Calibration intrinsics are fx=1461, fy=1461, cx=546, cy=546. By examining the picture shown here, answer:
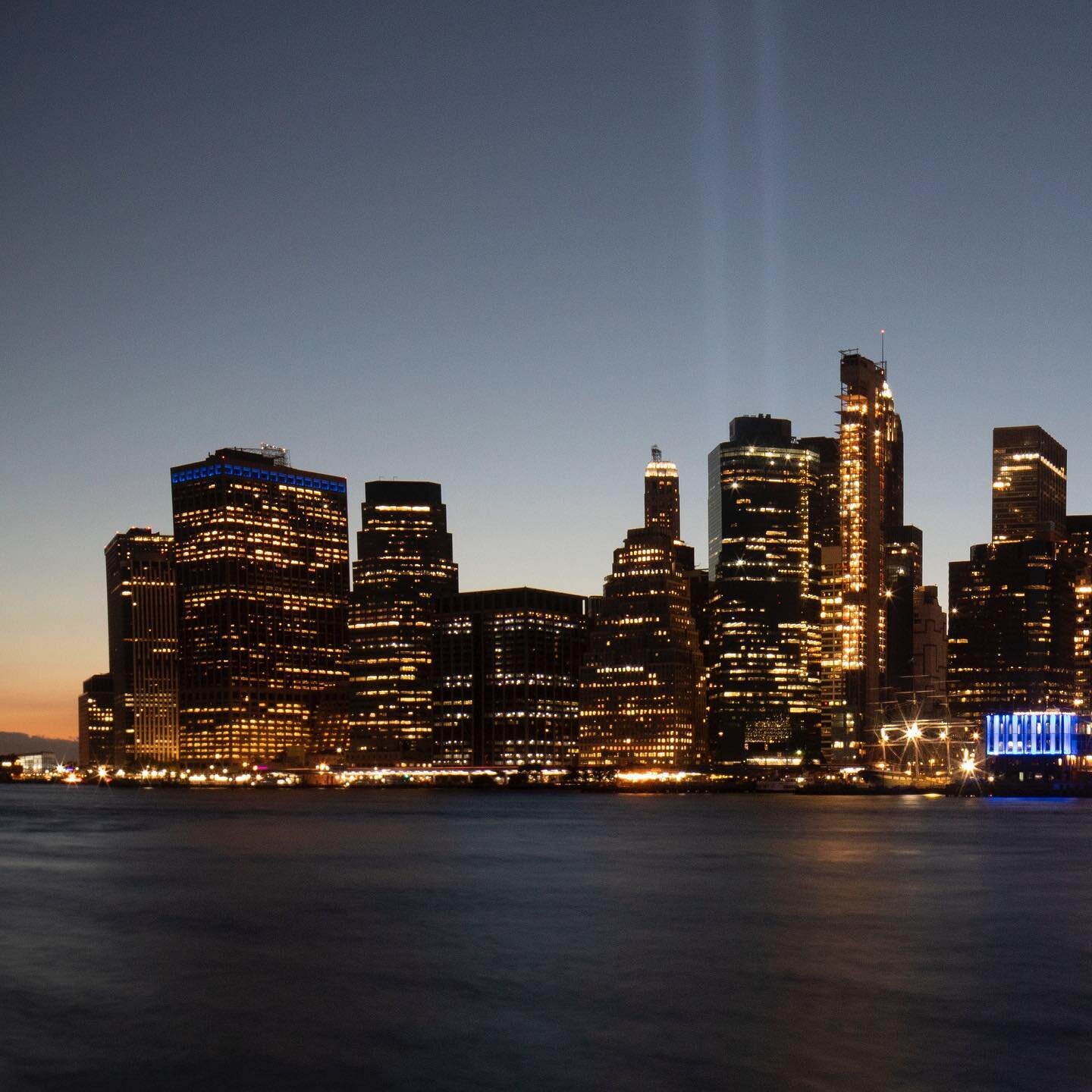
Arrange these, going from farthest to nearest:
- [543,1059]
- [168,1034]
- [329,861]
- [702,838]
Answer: [702,838], [329,861], [168,1034], [543,1059]

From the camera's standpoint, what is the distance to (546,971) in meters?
52.8

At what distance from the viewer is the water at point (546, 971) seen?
3831 centimetres

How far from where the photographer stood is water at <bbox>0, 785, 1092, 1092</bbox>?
3831 cm

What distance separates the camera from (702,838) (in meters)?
130

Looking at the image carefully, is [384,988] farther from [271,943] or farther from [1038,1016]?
[1038,1016]

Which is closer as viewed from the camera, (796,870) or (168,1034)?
(168,1034)

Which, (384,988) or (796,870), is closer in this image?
(384,988)

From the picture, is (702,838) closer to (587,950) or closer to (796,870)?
(796,870)

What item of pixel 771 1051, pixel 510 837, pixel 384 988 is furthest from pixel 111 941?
pixel 510 837

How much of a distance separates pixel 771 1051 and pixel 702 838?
91714mm

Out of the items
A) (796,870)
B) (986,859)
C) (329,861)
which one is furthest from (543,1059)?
(986,859)

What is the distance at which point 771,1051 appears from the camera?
3947cm

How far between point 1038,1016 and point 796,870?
50.2 meters

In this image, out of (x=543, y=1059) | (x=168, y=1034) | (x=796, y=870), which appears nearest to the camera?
(x=543, y=1059)
